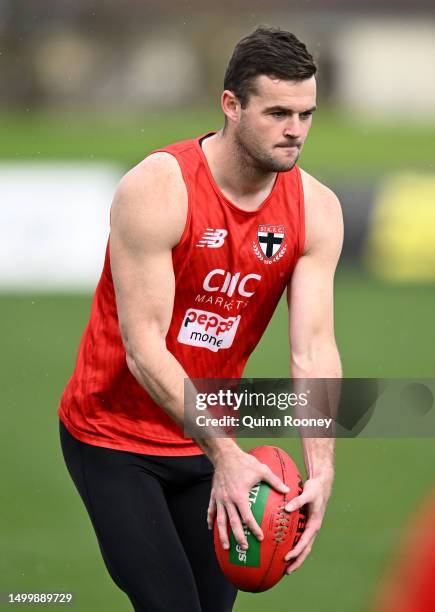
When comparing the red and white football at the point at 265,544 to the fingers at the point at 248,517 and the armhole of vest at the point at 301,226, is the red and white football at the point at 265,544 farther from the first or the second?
the armhole of vest at the point at 301,226

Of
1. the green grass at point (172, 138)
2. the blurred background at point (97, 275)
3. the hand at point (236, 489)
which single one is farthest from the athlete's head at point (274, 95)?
the green grass at point (172, 138)

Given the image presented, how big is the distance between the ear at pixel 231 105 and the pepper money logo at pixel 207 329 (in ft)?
2.32

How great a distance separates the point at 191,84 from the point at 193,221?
40.9 meters

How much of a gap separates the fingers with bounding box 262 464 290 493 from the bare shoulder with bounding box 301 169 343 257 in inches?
35.5

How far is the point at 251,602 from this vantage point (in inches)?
246

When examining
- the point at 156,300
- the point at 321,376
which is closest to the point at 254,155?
the point at 156,300

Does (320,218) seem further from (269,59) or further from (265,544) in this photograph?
(265,544)

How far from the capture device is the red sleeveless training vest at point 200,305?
435 cm


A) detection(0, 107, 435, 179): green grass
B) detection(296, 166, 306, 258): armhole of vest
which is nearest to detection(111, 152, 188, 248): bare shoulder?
detection(296, 166, 306, 258): armhole of vest

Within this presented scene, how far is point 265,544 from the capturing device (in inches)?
160

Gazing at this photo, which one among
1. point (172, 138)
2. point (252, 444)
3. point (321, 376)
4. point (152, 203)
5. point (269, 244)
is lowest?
point (172, 138)

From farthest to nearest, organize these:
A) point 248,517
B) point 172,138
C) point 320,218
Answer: point 172,138, point 320,218, point 248,517

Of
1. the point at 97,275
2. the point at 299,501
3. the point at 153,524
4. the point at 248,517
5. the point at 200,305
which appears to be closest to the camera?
the point at 248,517

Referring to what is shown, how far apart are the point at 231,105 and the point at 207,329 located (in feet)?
2.67
